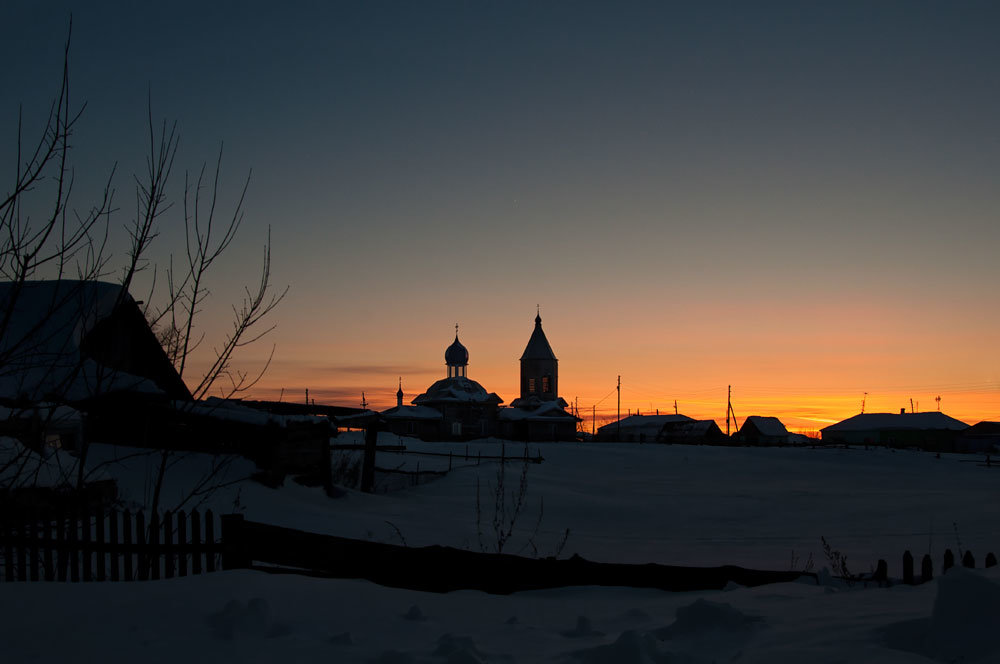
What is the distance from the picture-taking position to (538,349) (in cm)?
8519

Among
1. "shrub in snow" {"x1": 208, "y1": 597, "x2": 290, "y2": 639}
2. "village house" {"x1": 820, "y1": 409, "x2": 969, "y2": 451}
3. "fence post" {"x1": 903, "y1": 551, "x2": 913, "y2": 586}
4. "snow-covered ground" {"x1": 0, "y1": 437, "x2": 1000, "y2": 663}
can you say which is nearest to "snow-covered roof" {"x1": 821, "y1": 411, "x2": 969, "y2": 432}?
"village house" {"x1": 820, "y1": 409, "x2": 969, "y2": 451}

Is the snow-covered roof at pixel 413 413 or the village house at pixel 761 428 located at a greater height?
the snow-covered roof at pixel 413 413

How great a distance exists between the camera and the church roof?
84875 millimetres

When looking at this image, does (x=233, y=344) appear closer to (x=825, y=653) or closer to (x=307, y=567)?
(x=307, y=567)

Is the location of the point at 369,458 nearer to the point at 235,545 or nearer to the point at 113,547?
the point at 113,547

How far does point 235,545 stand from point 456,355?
262ft

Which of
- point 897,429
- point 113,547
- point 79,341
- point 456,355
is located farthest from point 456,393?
point 113,547

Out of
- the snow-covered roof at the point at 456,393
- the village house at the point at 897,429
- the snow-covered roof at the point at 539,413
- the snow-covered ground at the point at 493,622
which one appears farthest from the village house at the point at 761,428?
the snow-covered ground at the point at 493,622

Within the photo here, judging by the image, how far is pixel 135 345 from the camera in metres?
21.6

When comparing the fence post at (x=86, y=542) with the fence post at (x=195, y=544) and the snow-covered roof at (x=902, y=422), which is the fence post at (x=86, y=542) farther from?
the snow-covered roof at (x=902, y=422)

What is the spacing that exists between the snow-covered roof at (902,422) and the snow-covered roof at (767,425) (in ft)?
43.4

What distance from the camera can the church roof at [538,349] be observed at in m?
84.9

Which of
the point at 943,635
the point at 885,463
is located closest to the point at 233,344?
the point at 943,635

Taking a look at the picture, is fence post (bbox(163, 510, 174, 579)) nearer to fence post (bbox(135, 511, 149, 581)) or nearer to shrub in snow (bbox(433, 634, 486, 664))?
fence post (bbox(135, 511, 149, 581))
